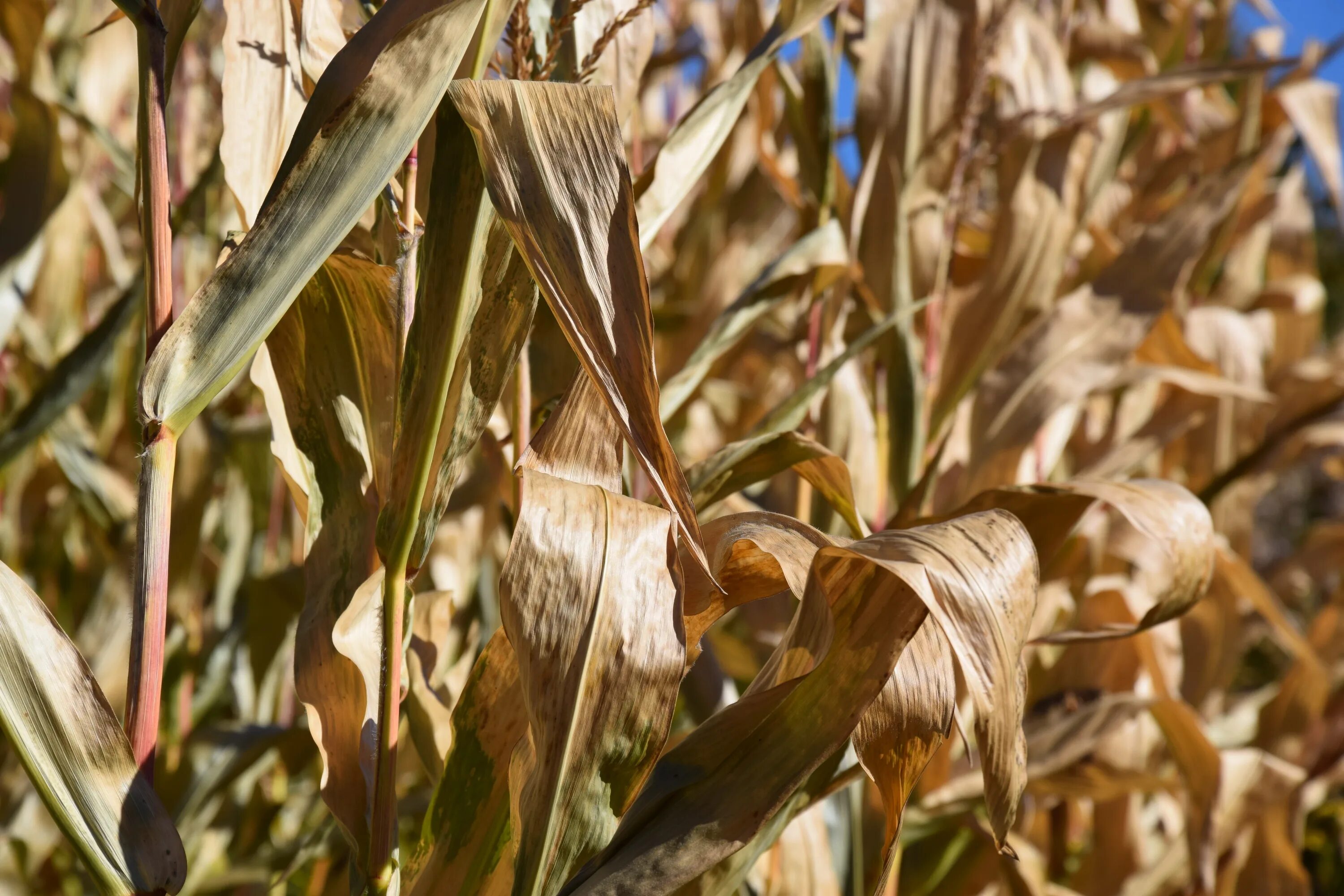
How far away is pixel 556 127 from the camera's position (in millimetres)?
357

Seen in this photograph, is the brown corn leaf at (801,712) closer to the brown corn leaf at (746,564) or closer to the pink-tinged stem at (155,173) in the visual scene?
the brown corn leaf at (746,564)

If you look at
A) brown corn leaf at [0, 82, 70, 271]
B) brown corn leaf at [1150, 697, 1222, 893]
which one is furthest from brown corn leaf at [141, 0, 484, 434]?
brown corn leaf at [1150, 697, 1222, 893]

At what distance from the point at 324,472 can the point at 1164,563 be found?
0.85 metres

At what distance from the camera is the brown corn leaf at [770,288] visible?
2.14 ft

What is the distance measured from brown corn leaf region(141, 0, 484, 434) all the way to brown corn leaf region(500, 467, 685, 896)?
0.35 ft

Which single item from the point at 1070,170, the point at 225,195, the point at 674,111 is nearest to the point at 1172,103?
the point at 1070,170

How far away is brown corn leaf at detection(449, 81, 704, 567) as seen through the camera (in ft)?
1.15

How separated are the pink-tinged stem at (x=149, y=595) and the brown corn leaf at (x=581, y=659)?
12cm

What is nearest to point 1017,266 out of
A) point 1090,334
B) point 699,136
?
point 1090,334

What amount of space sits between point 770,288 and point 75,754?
50 centimetres

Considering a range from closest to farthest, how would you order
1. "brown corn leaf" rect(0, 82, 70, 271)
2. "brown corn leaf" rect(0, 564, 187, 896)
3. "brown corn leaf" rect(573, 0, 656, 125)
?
"brown corn leaf" rect(0, 564, 187, 896) < "brown corn leaf" rect(573, 0, 656, 125) < "brown corn leaf" rect(0, 82, 70, 271)

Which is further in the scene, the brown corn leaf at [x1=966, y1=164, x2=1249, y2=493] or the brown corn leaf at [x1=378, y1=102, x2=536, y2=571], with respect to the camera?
the brown corn leaf at [x1=966, y1=164, x2=1249, y2=493]

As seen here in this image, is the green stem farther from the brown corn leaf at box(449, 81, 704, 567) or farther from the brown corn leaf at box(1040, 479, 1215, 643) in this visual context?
the brown corn leaf at box(1040, 479, 1215, 643)

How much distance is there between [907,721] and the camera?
0.40m
